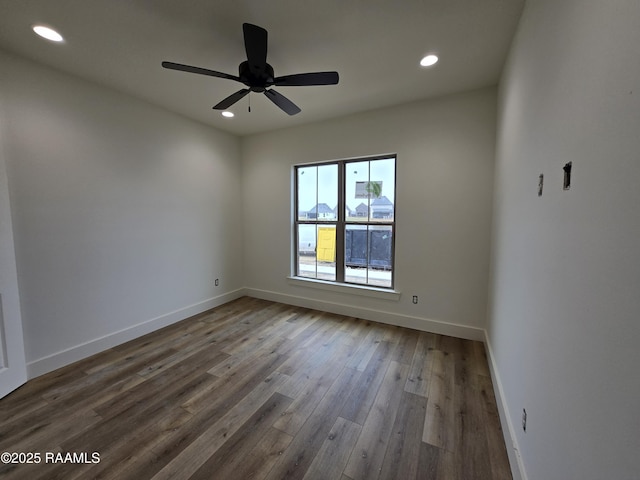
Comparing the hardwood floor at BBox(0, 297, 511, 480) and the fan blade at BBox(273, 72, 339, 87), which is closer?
the hardwood floor at BBox(0, 297, 511, 480)

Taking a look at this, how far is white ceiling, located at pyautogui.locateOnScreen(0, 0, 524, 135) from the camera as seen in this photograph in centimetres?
169

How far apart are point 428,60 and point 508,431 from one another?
9.43ft

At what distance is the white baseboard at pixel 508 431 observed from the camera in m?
1.33

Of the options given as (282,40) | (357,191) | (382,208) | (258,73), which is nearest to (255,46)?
(258,73)

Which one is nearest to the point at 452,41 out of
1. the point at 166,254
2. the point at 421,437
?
the point at 421,437

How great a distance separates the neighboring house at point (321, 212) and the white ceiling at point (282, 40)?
1.54m

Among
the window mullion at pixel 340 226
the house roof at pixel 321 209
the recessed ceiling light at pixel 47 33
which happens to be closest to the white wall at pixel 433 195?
the window mullion at pixel 340 226

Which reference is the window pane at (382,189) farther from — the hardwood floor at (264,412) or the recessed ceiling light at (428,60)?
the hardwood floor at (264,412)

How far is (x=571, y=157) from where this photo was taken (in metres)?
0.94

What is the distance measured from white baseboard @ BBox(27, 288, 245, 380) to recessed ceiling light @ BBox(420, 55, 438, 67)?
403 centimetres

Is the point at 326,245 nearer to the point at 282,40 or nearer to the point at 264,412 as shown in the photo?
the point at 264,412

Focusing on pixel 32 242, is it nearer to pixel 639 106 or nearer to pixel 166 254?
pixel 166 254

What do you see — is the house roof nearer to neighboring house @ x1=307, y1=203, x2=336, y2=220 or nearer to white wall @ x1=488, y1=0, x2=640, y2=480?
neighboring house @ x1=307, y1=203, x2=336, y2=220

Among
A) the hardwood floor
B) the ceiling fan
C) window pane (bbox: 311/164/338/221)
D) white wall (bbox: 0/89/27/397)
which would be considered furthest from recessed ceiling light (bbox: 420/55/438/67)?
white wall (bbox: 0/89/27/397)
